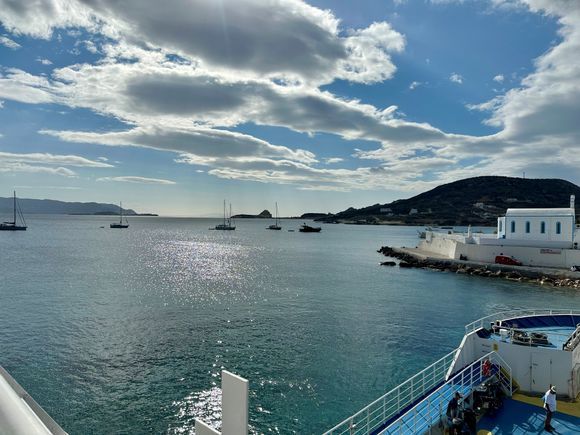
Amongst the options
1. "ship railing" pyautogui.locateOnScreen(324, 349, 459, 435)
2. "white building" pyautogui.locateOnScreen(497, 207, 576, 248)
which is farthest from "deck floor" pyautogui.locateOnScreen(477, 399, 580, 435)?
"white building" pyautogui.locateOnScreen(497, 207, 576, 248)

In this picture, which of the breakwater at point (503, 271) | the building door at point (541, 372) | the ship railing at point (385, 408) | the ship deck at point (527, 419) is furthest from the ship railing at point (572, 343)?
the breakwater at point (503, 271)

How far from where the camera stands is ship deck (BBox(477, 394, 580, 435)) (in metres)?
11.0

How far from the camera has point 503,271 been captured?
49438 mm

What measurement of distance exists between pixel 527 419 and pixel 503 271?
4307cm

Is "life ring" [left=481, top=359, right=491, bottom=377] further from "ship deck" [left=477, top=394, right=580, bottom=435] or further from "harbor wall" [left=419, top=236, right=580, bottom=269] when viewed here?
"harbor wall" [left=419, top=236, right=580, bottom=269]

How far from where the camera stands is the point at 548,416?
11.1m

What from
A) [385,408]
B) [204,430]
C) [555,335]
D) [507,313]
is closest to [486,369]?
[555,335]

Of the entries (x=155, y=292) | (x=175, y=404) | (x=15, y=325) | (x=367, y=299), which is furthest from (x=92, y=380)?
(x=367, y=299)

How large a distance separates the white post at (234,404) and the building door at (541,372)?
13494mm

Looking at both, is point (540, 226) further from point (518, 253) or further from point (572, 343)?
point (572, 343)

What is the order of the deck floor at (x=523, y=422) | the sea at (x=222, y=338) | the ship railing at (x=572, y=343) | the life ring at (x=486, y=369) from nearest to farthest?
the deck floor at (x=523, y=422) < the life ring at (x=486, y=369) < the ship railing at (x=572, y=343) < the sea at (x=222, y=338)

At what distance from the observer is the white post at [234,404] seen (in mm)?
4316

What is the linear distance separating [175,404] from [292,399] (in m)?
5.17

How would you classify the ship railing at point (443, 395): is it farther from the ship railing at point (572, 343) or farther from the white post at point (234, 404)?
the white post at point (234, 404)
